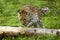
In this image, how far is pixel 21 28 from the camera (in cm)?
281

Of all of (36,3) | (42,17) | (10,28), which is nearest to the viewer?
(10,28)

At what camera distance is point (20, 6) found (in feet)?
10.8

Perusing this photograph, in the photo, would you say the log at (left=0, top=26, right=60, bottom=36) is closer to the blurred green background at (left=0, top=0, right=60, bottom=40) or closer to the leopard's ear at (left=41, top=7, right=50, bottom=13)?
the blurred green background at (left=0, top=0, right=60, bottom=40)

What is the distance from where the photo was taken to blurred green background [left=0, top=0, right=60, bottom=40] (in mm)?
3010

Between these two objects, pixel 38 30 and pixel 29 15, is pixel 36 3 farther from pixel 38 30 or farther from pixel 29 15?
pixel 38 30

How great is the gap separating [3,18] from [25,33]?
545 mm

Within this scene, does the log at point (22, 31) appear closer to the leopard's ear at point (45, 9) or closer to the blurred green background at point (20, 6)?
the blurred green background at point (20, 6)

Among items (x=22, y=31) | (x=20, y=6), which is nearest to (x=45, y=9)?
(x=20, y=6)

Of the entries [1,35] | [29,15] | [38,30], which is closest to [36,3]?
[29,15]

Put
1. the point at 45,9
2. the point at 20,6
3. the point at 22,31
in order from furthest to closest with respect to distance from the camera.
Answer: the point at 20,6
the point at 45,9
the point at 22,31

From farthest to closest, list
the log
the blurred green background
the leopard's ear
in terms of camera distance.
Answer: the leopard's ear → the blurred green background → the log

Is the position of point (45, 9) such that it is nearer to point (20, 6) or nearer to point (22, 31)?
point (20, 6)

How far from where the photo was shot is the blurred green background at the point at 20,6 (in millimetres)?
3010

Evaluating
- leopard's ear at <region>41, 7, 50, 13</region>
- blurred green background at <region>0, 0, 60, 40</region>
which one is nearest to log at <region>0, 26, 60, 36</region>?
blurred green background at <region>0, 0, 60, 40</region>
